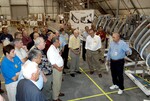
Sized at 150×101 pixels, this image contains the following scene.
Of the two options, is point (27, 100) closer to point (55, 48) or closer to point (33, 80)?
point (33, 80)

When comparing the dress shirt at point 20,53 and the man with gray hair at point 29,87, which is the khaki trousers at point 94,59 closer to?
the dress shirt at point 20,53

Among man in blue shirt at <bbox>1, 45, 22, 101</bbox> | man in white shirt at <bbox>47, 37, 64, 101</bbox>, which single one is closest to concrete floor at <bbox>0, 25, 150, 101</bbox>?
man in white shirt at <bbox>47, 37, 64, 101</bbox>

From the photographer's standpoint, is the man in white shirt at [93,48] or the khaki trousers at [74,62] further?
the khaki trousers at [74,62]

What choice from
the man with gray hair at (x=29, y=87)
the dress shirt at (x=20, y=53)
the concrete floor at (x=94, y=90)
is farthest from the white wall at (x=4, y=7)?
the man with gray hair at (x=29, y=87)

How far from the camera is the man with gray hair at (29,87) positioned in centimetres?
207

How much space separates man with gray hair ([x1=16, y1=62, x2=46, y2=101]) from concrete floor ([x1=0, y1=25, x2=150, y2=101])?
2.62 meters

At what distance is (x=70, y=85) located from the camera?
18.3 ft

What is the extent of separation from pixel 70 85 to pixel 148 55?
2711 mm

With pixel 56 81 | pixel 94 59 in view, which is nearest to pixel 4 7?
pixel 94 59

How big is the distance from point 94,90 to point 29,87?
344 centimetres

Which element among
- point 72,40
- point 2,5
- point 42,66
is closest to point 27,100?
point 42,66

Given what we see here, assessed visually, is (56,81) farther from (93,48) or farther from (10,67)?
(93,48)

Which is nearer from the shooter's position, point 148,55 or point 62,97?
point 148,55

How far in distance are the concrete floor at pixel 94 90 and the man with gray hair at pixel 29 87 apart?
2.62 m
